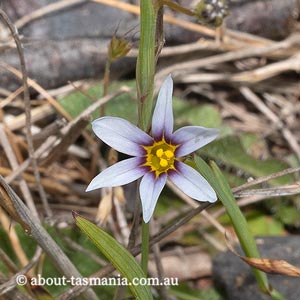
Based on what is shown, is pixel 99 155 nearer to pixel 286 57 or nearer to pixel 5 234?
pixel 5 234

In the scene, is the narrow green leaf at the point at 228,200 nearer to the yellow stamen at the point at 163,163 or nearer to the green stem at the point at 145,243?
the yellow stamen at the point at 163,163

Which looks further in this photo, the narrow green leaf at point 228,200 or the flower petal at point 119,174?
the narrow green leaf at point 228,200

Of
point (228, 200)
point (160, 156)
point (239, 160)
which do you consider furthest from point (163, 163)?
point (239, 160)

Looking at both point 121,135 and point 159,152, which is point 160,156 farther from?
point 121,135

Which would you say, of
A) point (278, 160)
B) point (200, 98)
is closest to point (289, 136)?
point (278, 160)

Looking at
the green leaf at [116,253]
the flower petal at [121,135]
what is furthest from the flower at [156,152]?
the green leaf at [116,253]

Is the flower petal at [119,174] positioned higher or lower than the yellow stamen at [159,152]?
lower

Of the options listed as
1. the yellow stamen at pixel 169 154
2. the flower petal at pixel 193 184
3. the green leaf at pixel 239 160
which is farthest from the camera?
the green leaf at pixel 239 160

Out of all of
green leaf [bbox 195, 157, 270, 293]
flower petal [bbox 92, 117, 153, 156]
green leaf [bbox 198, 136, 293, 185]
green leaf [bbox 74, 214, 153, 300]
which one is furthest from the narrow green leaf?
green leaf [bbox 198, 136, 293, 185]
